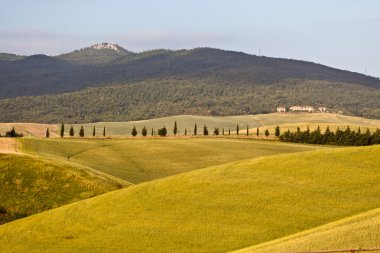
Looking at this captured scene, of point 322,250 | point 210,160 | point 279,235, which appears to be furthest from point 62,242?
point 210,160

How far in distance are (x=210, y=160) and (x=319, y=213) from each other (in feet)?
149

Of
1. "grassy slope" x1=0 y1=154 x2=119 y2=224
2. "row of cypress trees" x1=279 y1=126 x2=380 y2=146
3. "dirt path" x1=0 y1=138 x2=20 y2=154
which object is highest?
"row of cypress trees" x1=279 y1=126 x2=380 y2=146

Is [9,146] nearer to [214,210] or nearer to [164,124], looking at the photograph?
[214,210]

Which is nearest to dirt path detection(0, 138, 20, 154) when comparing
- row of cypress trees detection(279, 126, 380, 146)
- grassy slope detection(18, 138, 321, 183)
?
grassy slope detection(18, 138, 321, 183)

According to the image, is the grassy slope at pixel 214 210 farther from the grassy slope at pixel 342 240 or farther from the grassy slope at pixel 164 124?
the grassy slope at pixel 164 124

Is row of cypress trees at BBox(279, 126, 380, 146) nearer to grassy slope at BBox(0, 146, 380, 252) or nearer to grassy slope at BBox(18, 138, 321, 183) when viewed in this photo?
grassy slope at BBox(18, 138, 321, 183)

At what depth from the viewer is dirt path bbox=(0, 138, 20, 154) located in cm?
7286

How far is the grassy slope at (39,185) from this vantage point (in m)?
55.1

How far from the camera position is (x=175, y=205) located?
42.6 meters

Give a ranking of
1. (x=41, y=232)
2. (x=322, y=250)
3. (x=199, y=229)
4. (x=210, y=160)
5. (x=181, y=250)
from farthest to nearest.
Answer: (x=210, y=160) < (x=41, y=232) < (x=199, y=229) < (x=181, y=250) < (x=322, y=250)

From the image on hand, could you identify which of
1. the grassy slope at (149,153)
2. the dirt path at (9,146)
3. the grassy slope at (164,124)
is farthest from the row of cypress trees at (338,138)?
the dirt path at (9,146)

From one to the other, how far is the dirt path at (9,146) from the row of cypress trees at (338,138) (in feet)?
141

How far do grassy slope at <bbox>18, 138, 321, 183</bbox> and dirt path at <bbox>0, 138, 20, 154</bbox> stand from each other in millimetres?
1086

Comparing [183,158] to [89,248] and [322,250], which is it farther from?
[322,250]
